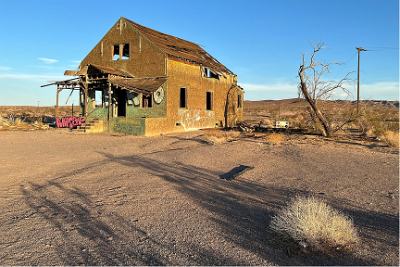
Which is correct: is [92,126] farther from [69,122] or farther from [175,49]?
[175,49]

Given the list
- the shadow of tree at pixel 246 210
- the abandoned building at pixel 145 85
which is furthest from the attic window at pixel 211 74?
the shadow of tree at pixel 246 210

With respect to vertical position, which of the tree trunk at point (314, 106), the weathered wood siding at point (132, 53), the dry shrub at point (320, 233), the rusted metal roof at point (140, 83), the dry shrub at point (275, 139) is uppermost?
the weathered wood siding at point (132, 53)

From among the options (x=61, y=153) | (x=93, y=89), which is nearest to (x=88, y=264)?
(x=61, y=153)

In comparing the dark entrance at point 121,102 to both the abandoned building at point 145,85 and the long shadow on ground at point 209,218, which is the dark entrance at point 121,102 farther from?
the long shadow on ground at point 209,218

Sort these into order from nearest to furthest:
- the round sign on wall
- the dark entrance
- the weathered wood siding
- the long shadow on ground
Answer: the long shadow on ground → the round sign on wall → the weathered wood siding → the dark entrance

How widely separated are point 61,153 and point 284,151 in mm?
8564

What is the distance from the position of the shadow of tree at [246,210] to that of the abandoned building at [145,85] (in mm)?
9677

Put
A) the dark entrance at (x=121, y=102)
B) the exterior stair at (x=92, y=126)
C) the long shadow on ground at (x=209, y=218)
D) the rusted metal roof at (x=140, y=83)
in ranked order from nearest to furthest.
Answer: the long shadow on ground at (x=209, y=218) < the rusted metal roof at (x=140, y=83) < the exterior stair at (x=92, y=126) < the dark entrance at (x=121, y=102)

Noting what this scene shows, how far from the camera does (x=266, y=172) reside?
749cm

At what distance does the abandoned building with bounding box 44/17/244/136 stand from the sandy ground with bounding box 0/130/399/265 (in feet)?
24.3

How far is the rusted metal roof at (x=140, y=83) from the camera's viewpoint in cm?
1652

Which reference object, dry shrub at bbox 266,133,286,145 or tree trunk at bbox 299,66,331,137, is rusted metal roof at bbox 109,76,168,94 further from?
tree trunk at bbox 299,66,331,137

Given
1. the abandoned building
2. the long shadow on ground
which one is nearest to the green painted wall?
the abandoned building

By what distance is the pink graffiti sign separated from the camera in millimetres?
20234
